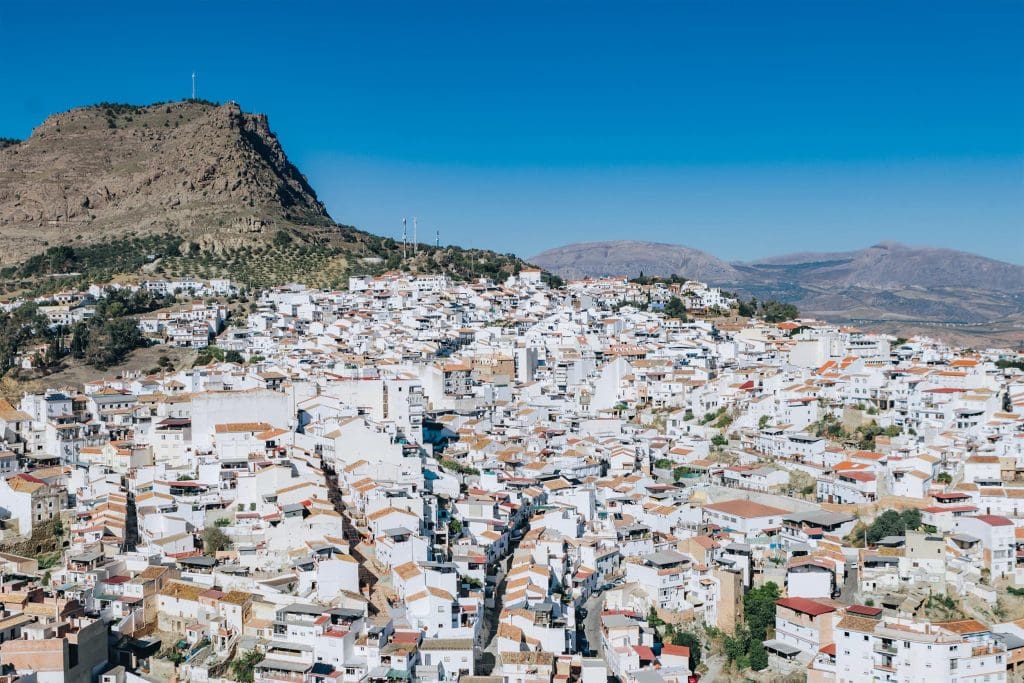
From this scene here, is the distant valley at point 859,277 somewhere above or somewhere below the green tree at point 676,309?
above

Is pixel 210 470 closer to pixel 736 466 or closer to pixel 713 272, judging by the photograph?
pixel 736 466

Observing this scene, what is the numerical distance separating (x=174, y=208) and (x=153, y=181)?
Answer: 3131mm

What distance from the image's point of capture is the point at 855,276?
5753 inches

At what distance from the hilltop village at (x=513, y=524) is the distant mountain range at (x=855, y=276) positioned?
232 ft

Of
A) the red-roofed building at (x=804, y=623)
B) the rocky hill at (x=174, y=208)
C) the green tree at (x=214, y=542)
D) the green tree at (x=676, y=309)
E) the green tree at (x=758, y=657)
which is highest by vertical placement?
the rocky hill at (x=174, y=208)

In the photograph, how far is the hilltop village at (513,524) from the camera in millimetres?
15094

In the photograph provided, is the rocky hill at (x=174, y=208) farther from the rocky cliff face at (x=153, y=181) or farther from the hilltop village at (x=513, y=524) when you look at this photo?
the hilltop village at (x=513, y=524)

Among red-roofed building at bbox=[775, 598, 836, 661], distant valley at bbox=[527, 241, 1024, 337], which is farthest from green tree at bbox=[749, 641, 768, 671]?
distant valley at bbox=[527, 241, 1024, 337]

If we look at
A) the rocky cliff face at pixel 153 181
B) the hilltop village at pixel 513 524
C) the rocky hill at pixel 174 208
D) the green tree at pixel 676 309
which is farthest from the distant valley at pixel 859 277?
the hilltop village at pixel 513 524

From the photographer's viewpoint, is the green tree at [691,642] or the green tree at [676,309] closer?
the green tree at [691,642]

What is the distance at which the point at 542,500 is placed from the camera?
828 inches

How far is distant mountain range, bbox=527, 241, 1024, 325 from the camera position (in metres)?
103

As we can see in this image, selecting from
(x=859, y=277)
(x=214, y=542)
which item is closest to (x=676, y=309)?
(x=214, y=542)

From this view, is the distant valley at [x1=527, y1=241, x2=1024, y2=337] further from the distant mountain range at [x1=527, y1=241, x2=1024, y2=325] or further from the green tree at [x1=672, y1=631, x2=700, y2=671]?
the green tree at [x1=672, y1=631, x2=700, y2=671]
